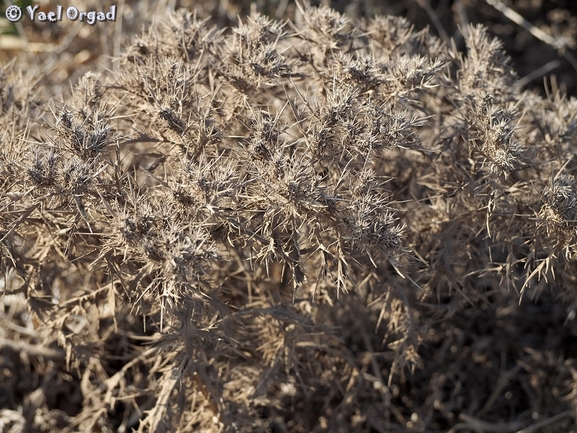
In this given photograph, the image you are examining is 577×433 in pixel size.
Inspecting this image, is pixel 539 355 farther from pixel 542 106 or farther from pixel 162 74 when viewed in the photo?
pixel 162 74

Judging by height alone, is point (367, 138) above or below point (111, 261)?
above

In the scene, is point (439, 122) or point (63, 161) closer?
point (63, 161)

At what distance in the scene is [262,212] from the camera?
1.67 m

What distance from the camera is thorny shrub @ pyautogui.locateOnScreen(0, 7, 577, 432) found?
64.5 inches

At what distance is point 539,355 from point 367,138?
1.52m

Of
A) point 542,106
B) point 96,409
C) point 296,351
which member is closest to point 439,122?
point 542,106

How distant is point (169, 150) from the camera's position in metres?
1.86

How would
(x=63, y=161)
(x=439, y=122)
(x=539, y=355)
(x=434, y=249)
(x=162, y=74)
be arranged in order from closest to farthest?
(x=63, y=161) → (x=162, y=74) → (x=434, y=249) → (x=439, y=122) → (x=539, y=355)

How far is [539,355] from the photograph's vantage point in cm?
272

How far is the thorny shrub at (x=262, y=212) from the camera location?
5.37 feet

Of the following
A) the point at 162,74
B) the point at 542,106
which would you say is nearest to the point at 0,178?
the point at 162,74

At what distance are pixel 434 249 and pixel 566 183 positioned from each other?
41 centimetres

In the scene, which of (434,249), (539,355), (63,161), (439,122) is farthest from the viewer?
(539,355)

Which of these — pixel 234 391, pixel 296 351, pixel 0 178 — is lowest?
pixel 234 391
